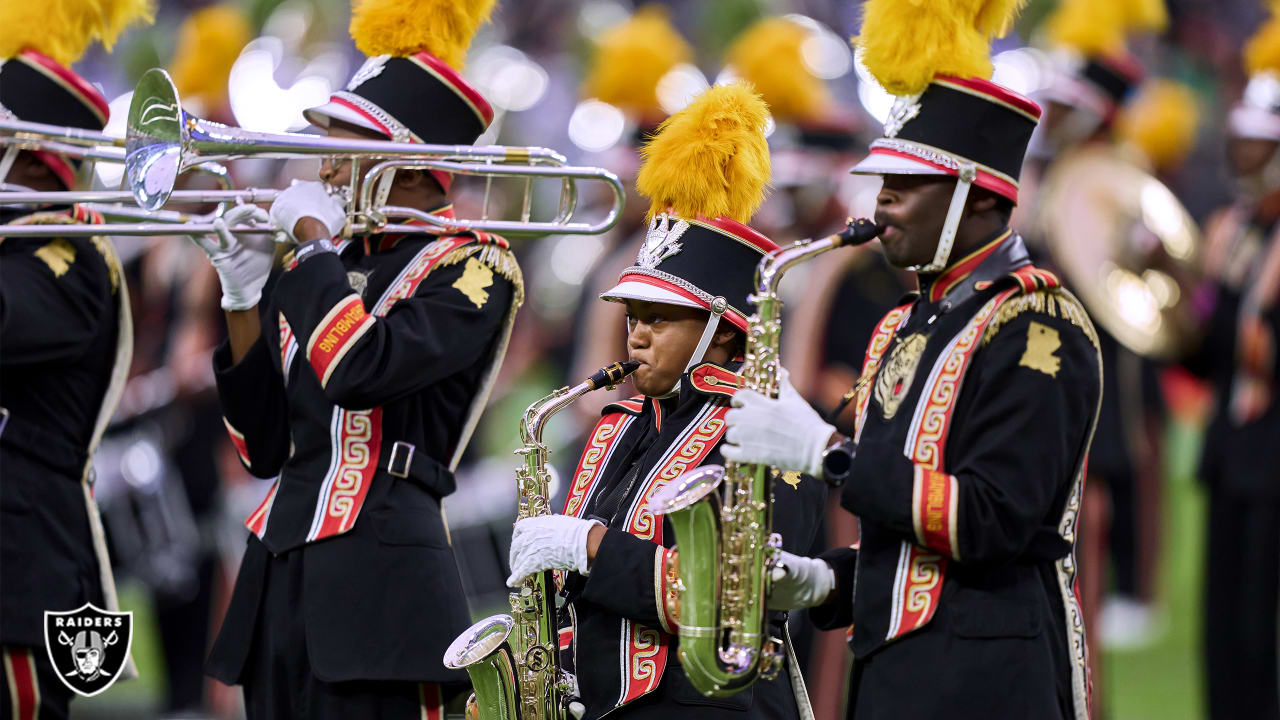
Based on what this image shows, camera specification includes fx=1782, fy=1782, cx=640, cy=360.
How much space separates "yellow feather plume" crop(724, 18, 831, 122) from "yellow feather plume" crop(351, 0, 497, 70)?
454cm

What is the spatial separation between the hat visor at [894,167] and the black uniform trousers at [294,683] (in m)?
1.84

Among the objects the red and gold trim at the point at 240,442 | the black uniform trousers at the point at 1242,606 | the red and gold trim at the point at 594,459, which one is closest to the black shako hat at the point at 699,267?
the red and gold trim at the point at 594,459

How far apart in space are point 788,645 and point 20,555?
92.2 inches

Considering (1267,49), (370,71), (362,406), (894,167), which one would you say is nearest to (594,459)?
(362,406)

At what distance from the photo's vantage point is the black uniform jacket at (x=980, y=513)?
3.80 m

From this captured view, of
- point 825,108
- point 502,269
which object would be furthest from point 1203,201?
point 502,269

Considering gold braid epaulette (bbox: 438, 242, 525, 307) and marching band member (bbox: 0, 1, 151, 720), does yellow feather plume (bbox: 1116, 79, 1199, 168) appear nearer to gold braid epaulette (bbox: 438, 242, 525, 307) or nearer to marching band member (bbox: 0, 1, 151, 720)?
gold braid epaulette (bbox: 438, 242, 525, 307)

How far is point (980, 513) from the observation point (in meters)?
3.78

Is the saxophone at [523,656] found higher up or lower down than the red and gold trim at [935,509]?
lower down

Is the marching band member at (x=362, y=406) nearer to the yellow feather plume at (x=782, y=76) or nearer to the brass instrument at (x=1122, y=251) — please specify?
the brass instrument at (x=1122, y=251)

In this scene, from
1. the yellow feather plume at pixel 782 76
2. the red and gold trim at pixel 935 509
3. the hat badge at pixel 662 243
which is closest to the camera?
the red and gold trim at pixel 935 509

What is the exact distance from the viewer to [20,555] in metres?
5.23

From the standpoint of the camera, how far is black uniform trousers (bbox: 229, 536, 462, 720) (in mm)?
4711

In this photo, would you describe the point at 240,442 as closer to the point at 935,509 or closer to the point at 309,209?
the point at 309,209
